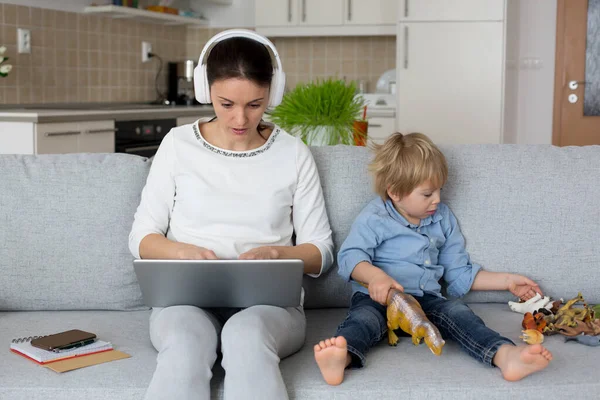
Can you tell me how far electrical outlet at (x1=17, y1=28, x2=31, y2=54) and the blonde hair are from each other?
9.43 ft

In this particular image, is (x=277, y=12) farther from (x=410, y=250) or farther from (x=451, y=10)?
(x=410, y=250)

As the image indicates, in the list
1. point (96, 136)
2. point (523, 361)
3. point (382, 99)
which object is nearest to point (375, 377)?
point (523, 361)

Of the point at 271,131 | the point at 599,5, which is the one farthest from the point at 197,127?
the point at 599,5

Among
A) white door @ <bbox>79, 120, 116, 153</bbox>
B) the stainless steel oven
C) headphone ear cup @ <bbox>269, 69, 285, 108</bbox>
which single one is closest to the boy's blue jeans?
headphone ear cup @ <bbox>269, 69, 285, 108</bbox>

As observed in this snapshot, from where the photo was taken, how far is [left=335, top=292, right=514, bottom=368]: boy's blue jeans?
1.75 meters

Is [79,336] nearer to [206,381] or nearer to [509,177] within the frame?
[206,381]

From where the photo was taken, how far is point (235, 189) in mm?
1988

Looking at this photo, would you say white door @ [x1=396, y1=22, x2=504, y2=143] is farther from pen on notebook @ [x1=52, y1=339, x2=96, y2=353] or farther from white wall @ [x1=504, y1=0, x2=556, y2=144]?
pen on notebook @ [x1=52, y1=339, x2=96, y2=353]

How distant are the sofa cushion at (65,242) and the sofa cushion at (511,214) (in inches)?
20.6

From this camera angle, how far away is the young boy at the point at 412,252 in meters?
1.92

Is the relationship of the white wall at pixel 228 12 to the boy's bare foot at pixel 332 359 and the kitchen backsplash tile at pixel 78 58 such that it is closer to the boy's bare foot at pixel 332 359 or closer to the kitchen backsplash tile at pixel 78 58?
the kitchen backsplash tile at pixel 78 58

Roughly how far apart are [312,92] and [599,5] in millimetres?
3917

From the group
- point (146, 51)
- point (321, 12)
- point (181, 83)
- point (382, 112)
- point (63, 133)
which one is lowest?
point (63, 133)

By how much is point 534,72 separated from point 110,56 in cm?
301
